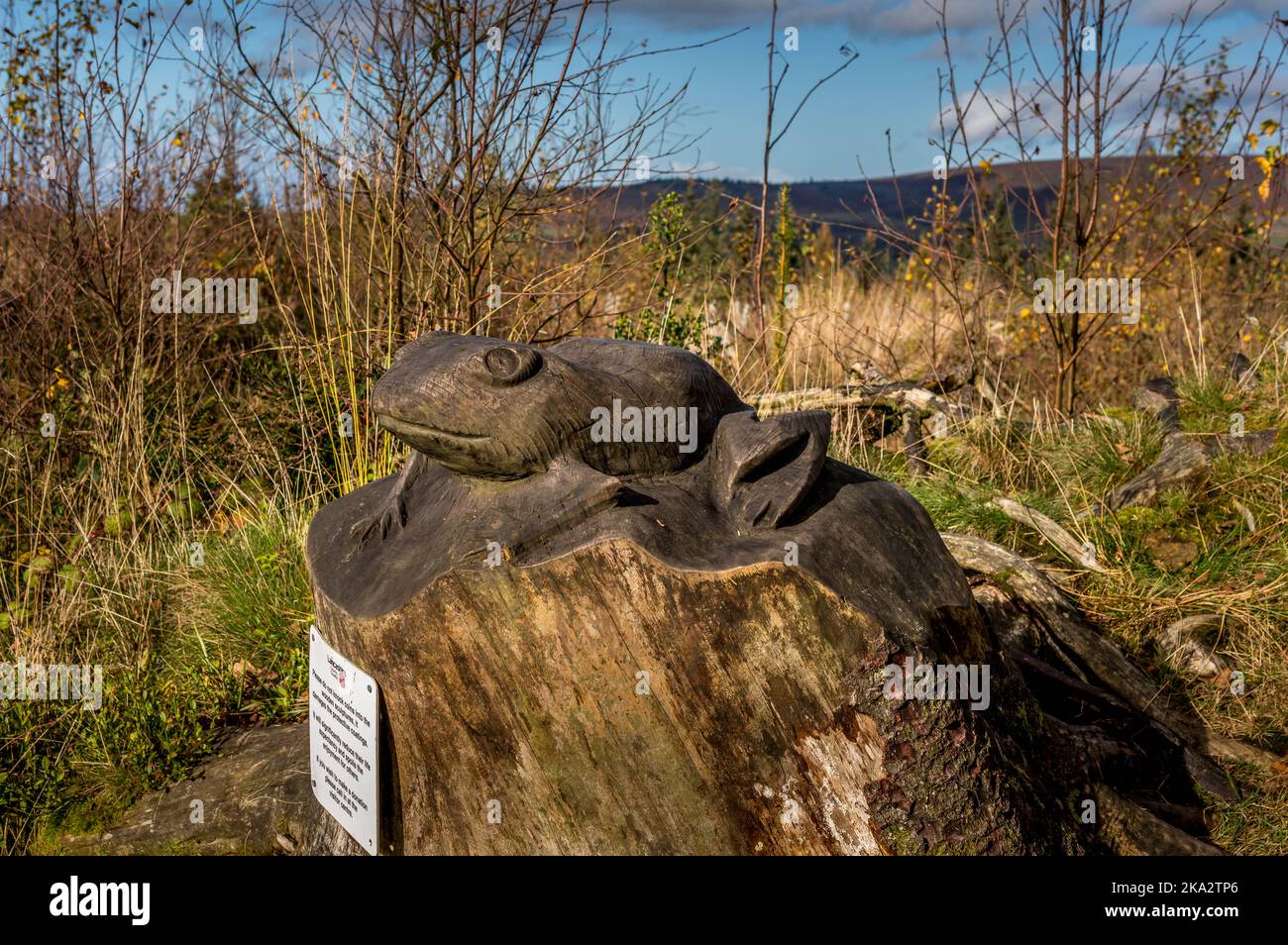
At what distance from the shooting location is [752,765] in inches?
93.0

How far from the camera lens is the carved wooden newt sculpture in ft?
7.68

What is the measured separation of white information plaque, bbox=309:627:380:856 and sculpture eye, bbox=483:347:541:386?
2.66ft

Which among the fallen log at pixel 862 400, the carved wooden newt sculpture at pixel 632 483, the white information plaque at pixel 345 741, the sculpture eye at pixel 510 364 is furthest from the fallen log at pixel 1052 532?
the white information plaque at pixel 345 741

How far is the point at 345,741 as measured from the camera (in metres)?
2.83

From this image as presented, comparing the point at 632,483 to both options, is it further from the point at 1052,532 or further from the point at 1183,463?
the point at 1183,463

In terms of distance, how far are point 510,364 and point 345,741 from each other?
1.12m

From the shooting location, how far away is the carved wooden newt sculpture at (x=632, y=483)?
92.2 inches

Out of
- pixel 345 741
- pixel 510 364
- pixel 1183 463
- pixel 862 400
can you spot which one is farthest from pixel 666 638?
pixel 862 400

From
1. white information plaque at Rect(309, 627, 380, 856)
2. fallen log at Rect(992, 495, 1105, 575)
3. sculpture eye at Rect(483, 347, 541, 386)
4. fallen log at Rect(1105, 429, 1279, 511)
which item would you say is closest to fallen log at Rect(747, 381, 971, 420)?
fallen log at Rect(1105, 429, 1279, 511)

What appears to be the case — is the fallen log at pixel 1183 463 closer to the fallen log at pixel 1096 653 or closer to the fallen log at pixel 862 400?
the fallen log at pixel 862 400

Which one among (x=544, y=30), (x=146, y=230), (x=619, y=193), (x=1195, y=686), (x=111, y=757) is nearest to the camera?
(x=111, y=757)

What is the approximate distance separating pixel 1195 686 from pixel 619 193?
3.43 meters
